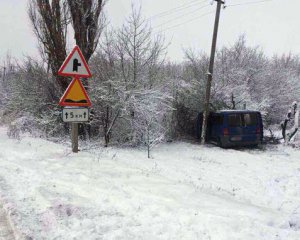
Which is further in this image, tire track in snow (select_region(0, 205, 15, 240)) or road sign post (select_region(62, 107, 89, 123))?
road sign post (select_region(62, 107, 89, 123))

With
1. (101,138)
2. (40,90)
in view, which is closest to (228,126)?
(101,138)

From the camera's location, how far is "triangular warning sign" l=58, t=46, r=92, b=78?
713 cm

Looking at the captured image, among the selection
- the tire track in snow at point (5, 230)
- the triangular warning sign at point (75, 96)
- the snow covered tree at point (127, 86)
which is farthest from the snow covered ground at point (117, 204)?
the snow covered tree at point (127, 86)

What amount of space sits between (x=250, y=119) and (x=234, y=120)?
2.69ft

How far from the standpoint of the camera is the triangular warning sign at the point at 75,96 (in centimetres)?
711

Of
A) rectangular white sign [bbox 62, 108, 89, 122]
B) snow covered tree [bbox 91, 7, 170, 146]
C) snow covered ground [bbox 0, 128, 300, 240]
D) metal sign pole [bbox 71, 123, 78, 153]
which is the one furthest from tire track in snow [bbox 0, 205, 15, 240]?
snow covered tree [bbox 91, 7, 170, 146]

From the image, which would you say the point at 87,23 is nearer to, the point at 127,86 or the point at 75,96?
the point at 127,86

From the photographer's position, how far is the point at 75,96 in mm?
7219

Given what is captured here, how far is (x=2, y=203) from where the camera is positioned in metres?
4.77

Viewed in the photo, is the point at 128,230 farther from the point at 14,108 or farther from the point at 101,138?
the point at 14,108

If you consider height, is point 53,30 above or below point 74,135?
above

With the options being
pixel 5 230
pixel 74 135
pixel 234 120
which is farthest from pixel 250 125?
pixel 5 230

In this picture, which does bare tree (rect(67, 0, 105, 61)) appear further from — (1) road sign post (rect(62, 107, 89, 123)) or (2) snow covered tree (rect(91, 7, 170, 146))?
(1) road sign post (rect(62, 107, 89, 123))

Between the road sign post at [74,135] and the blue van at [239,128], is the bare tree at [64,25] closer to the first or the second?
the blue van at [239,128]
